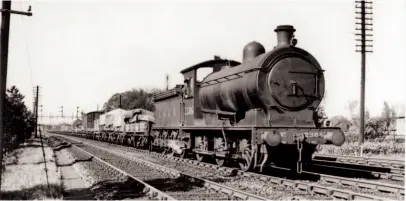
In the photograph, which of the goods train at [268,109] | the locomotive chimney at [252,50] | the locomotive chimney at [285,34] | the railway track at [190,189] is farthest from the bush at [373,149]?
the railway track at [190,189]

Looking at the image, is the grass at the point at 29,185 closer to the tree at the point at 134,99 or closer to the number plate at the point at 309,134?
the number plate at the point at 309,134

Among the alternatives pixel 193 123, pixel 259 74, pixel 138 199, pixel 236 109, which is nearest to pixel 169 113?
pixel 193 123

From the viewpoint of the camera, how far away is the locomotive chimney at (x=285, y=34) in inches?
453

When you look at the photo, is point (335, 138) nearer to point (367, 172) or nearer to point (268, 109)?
point (268, 109)

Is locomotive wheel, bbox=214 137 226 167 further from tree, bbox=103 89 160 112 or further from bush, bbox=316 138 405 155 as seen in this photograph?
tree, bbox=103 89 160 112

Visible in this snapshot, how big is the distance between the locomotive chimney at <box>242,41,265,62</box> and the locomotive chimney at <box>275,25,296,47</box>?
1.09m

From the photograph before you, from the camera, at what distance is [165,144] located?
19.0 metres

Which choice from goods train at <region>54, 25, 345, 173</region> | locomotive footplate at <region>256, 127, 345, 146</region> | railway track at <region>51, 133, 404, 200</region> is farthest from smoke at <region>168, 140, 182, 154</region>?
locomotive footplate at <region>256, 127, 345, 146</region>

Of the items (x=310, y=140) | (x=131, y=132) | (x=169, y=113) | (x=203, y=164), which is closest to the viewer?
(x=310, y=140)

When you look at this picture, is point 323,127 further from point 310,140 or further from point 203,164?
point 203,164

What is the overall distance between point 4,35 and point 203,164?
26.5 feet

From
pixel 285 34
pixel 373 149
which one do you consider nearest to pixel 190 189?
pixel 285 34

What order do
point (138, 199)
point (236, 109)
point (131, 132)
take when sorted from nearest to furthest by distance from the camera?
point (138, 199) < point (236, 109) < point (131, 132)

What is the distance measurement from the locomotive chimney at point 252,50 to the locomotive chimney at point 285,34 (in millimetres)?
1093
